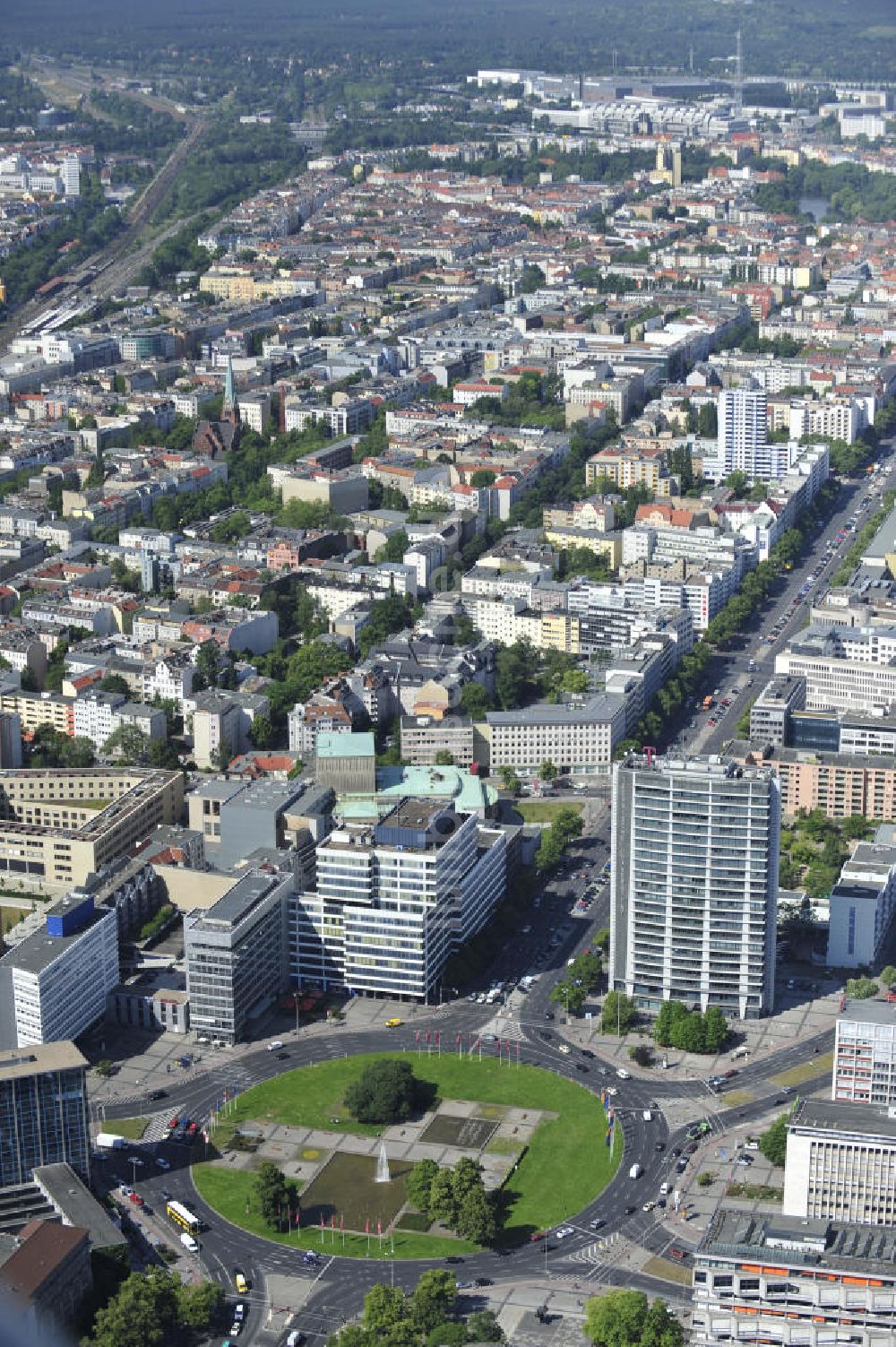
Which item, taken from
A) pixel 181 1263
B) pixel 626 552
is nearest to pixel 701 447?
pixel 626 552

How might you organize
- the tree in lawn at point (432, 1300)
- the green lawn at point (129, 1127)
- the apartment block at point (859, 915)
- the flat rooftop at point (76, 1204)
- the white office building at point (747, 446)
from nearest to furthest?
the tree in lawn at point (432, 1300), the flat rooftop at point (76, 1204), the green lawn at point (129, 1127), the apartment block at point (859, 915), the white office building at point (747, 446)

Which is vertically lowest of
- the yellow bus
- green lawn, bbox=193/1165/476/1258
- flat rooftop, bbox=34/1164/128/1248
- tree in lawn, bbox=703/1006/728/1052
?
green lawn, bbox=193/1165/476/1258

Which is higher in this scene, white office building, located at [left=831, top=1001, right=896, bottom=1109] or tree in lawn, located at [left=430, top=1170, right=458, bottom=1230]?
white office building, located at [left=831, top=1001, right=896, bottom=1109]

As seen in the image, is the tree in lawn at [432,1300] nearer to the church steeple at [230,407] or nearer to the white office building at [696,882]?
the white office building at [696,882]

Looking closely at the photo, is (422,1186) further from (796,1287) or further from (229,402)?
(229,402)

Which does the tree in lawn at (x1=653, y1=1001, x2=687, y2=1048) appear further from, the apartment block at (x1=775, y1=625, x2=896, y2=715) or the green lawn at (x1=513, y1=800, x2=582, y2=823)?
the apartment block at (x1=775, y1=625, x2=896, y2=715)

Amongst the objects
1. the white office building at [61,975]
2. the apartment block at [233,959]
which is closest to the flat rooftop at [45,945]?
the white office building at [61,975]

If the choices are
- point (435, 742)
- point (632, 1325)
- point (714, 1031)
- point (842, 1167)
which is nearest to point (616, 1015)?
point (714, 1031)

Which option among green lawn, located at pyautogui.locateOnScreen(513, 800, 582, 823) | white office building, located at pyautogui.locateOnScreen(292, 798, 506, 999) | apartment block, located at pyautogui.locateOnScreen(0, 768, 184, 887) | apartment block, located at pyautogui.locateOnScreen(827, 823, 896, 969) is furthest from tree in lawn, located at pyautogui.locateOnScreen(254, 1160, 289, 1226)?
green lawn, located at pyautogui.locateOnScreen(513, 800, 582, 823)
